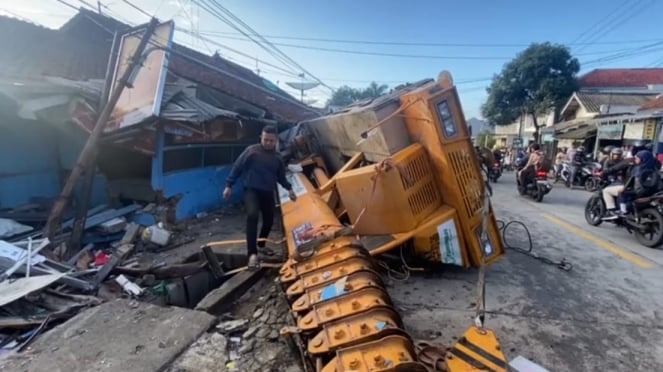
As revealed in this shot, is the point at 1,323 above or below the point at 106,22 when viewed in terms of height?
below

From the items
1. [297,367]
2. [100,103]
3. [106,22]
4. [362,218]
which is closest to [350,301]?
[297,367]

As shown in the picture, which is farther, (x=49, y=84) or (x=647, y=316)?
(x=49, y=84)

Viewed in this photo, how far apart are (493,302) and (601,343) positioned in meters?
0.87

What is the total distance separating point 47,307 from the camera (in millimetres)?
3113

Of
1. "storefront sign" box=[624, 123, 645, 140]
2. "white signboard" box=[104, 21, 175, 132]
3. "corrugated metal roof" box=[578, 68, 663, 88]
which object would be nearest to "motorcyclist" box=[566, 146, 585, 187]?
"storefront sign" box=[624, 123, 645, 140]

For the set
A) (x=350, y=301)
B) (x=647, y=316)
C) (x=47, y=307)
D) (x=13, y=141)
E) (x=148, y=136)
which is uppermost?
(x=13, y=141)

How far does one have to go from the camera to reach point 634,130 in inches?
544

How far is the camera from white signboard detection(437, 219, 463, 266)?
11.3ft

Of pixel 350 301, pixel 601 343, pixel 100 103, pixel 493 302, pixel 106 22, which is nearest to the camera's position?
pixel 350 301

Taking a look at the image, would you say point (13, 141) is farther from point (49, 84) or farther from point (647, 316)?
point (647, 316)

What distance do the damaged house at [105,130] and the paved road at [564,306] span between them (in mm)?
4434

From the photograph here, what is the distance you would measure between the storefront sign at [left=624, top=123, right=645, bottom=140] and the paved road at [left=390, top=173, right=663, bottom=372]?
1131 cm

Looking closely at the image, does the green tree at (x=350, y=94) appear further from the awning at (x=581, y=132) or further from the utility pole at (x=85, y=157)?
the utility pole at (x=85, y=157)

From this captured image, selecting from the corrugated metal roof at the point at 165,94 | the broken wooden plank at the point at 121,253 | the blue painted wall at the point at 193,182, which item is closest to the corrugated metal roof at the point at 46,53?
the corrugated metal roof at the point at 165,94
